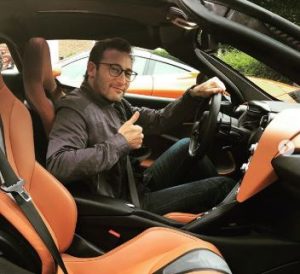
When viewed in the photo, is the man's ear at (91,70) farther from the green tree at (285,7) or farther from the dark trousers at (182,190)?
the green tree at (285,7)

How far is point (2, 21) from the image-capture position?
2316mm

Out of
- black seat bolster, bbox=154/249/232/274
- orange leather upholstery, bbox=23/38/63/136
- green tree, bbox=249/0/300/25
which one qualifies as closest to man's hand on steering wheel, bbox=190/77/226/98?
orange leather upholstery, bbox=23/38/63/136

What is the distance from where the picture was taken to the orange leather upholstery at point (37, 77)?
89.7 inches

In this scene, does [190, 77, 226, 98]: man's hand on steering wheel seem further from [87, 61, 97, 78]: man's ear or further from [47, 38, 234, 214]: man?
[87, 61, 97, 78]: man's ear

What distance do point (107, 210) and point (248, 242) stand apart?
1.88 ft

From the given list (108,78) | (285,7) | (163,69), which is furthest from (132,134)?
(285,7)

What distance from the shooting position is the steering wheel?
7.55 feet

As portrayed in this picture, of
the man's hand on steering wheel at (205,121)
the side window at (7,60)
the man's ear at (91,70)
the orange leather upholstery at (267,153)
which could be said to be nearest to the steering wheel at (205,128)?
the man's hand on steering wheel at (205,121)

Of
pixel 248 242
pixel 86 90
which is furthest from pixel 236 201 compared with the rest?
pixel 86 90

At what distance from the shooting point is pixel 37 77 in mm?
2334

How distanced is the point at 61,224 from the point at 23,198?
0.24m

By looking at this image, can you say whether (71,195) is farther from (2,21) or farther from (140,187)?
(2,21)

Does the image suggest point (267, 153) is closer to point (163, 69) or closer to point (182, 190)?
point (182, 190)

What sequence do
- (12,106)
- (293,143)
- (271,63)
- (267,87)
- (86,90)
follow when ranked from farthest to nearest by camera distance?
(267,87) < (86,90) < (12,106) < (293,143) < (271,63)
